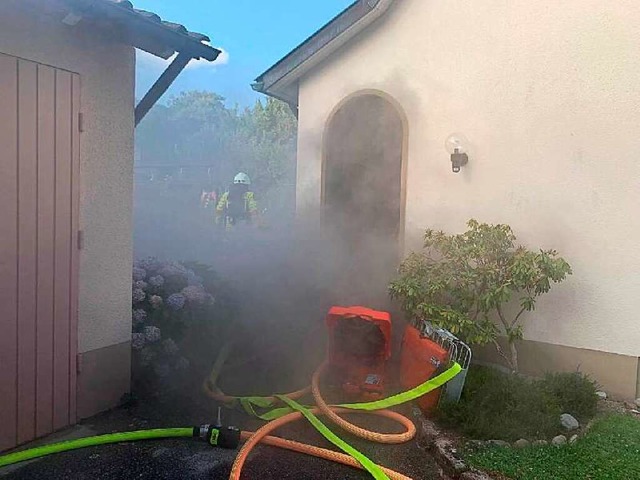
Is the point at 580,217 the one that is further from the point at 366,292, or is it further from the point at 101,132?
the point at 101,132

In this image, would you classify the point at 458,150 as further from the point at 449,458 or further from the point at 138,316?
the point at 138,316

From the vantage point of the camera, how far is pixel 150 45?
489 centimetres

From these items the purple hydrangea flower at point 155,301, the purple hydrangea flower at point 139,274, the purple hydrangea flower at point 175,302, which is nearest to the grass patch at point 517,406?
the purple hydrangea flower at point 175,302

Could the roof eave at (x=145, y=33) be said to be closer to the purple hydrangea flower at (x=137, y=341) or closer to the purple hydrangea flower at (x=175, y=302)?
the purple hydrangea flower at (x=175, y=302)

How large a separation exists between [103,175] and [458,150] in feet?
13.3

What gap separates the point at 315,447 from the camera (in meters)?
4.34

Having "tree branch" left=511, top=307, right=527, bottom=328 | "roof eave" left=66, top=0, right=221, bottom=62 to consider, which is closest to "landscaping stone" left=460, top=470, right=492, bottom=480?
"tree branch" left=511, top=307, right=527, bottom=328

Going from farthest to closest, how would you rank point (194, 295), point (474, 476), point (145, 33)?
point (194, 295)
point (145, 33)
point (474, 476)

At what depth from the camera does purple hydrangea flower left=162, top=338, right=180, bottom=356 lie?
18.3 ft

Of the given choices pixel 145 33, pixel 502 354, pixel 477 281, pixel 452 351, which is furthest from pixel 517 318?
pixel 145 33

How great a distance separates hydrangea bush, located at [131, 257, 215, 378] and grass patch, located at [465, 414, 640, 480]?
3.13 m

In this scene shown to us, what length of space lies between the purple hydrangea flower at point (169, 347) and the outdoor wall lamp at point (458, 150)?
390cm

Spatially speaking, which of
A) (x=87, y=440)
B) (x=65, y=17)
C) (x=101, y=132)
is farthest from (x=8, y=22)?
(x=87, y=440)

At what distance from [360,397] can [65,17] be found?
14.2 feet
